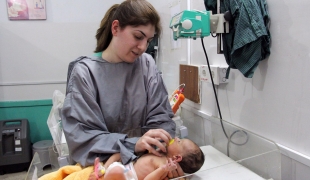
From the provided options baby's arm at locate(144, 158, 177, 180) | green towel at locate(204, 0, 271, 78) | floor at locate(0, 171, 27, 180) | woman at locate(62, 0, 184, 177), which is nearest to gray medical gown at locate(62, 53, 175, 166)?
woman at locate(62, 0, 184, 177)

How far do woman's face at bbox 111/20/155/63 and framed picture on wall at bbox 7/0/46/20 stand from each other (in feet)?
6.08

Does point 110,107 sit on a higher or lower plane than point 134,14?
lower

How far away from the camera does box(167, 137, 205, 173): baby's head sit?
36.5 inches

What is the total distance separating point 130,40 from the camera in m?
0.99

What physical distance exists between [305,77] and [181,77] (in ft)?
3.20

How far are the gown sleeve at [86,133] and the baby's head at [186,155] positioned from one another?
0.15m

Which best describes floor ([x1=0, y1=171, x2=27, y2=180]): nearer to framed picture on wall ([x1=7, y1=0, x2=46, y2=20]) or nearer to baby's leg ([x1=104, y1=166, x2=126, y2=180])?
framed picture on wall ([x1=7, y1=0, x2=46, y2=20])

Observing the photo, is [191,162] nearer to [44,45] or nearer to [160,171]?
[160,171]

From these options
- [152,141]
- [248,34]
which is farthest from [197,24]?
[152,141]

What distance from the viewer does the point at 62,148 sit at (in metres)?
1.15

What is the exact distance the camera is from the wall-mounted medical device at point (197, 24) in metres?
0.94

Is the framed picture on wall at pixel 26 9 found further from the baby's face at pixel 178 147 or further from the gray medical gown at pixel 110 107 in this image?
the baby's face at pixel 178 147

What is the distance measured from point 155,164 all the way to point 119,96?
0.33 metres

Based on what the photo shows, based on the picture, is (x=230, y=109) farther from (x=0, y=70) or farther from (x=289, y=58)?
(x=0, y=70)
